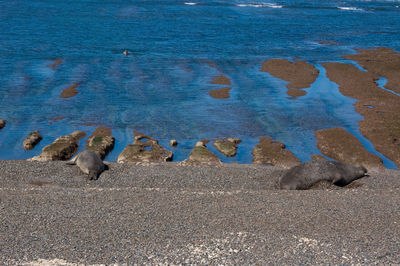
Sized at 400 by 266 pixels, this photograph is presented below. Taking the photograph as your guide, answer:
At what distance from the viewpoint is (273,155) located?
20109 millimetres

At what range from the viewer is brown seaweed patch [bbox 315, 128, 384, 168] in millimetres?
19703

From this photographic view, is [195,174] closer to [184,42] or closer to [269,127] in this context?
[269,127]

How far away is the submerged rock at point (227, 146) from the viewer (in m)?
20.3

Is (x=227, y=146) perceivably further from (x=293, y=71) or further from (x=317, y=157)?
(x=293, y=71)

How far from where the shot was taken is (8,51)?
37969 millimetres

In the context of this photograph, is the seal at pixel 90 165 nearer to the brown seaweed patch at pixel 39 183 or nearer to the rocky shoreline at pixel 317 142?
the brown seaweed patch at pixel 39 183

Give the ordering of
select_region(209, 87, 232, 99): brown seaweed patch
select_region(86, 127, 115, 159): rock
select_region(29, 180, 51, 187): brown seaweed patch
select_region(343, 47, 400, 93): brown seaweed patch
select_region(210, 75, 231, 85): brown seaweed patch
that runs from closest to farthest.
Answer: select_region(29, 180, 51, 187): brown seaweed patch → select_region(86, 127, 115, 159): rock → select_region(209, 87, 232, 99): brown seaweed patch → select_region(210, 75, 231, 85): brown seaweed patch → select_region(343, 47, 400, 93): brown seaweed patch

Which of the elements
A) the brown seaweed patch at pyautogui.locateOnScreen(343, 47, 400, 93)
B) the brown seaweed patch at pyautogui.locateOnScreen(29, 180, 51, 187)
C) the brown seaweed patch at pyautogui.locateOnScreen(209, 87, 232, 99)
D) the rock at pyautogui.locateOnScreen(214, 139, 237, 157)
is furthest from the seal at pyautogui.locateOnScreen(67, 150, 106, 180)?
the brown seaweed patch at pyautogui.locateOnScreen(343, 47, 400, 93)

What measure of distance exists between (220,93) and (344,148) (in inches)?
403

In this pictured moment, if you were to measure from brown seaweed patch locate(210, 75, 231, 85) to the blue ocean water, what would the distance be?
Result: 1.73 ft

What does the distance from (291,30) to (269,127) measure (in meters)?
30.6

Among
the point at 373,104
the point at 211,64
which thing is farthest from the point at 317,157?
the point at 211,64

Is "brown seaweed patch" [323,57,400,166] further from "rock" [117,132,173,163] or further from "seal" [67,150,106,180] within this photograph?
"seal" [67,150,106,180]

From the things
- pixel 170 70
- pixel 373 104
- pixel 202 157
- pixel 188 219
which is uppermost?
pixel 188 219
